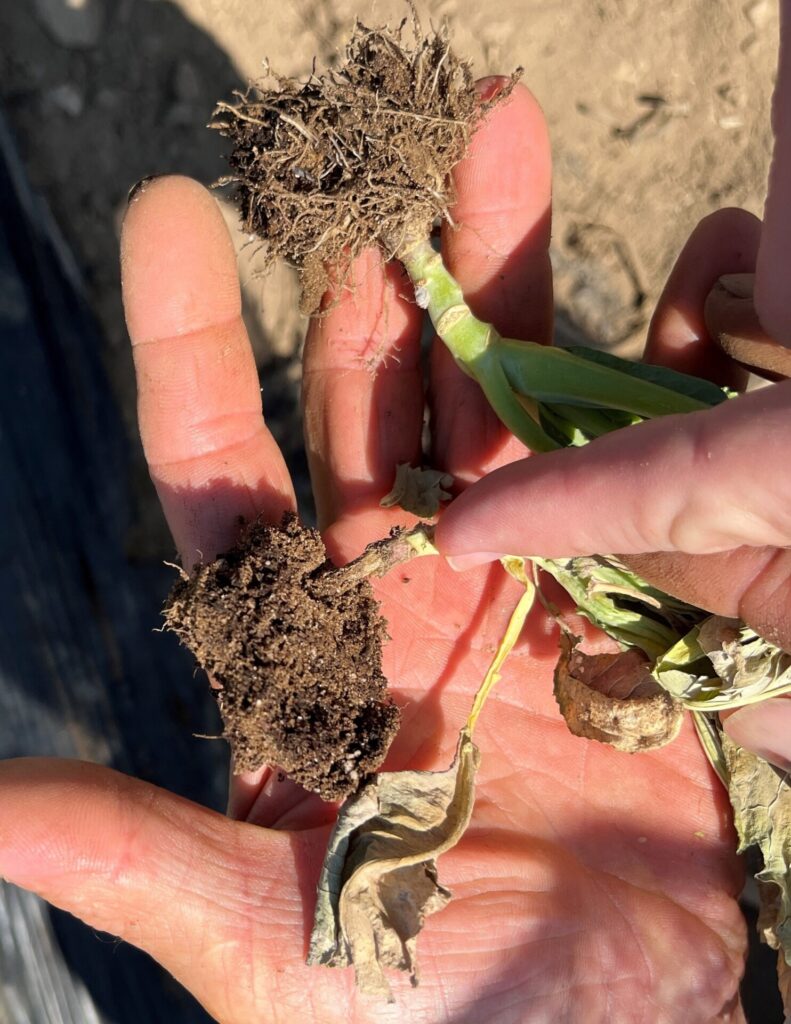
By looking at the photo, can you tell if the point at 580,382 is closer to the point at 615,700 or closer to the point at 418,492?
the point at 418,492

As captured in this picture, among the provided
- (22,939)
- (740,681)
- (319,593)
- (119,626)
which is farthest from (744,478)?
(22,939)

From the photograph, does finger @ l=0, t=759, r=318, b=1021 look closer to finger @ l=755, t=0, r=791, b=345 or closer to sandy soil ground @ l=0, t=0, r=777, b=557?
sandy soil ground @ l=0, t=0, r=777, b=557

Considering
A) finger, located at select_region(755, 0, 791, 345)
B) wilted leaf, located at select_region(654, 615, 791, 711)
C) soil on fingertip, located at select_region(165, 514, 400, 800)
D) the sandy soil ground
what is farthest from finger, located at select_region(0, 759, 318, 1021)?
finger, located at select_region(755, 0, 791, 345)

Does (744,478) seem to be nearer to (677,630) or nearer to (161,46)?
(677,630)

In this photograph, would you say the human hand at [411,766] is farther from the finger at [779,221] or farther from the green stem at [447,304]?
the finger at [779,221]

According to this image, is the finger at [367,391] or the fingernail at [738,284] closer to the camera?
the fingernail at [738,284]

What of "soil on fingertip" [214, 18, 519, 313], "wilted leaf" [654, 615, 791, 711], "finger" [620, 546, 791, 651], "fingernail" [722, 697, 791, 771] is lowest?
"fingernail" [722, 697, 791, 771]

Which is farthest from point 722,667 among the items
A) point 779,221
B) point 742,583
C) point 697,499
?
point 779,221

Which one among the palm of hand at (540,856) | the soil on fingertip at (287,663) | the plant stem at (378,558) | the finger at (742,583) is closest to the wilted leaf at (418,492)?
the palm of hand at (540,856)
